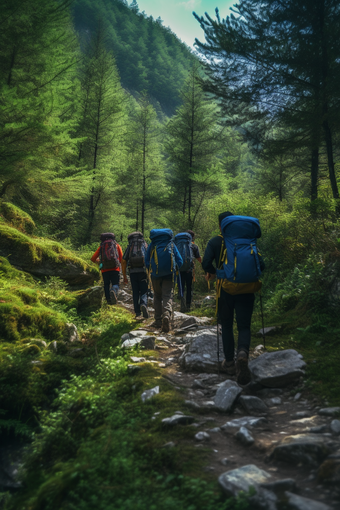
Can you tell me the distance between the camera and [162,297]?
668 cm

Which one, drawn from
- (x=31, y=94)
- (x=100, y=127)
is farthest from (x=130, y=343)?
(x=100, y=127)

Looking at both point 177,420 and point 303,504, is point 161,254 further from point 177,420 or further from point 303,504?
point 303,504

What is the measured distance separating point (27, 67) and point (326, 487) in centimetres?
1310

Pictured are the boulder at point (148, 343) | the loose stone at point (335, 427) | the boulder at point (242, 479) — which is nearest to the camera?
the boulder at point (242, 479)

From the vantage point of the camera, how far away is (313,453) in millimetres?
2035

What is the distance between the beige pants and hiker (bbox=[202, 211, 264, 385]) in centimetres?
227

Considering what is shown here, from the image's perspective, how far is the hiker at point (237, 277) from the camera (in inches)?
151

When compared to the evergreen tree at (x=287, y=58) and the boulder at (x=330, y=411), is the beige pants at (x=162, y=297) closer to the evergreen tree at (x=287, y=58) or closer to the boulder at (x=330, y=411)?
the boulder at (x=330, y=411)

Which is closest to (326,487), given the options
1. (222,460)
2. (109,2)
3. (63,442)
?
(222,460)

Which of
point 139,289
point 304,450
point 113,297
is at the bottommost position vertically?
point 113,297

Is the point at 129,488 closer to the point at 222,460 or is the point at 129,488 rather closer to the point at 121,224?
the point at 222,460

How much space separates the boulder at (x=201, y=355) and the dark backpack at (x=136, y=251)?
9.78 feet

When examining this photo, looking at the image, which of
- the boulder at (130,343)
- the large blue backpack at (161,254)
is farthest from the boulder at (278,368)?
the large blue backpack at (161,254)

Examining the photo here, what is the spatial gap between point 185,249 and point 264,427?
6.28 m
